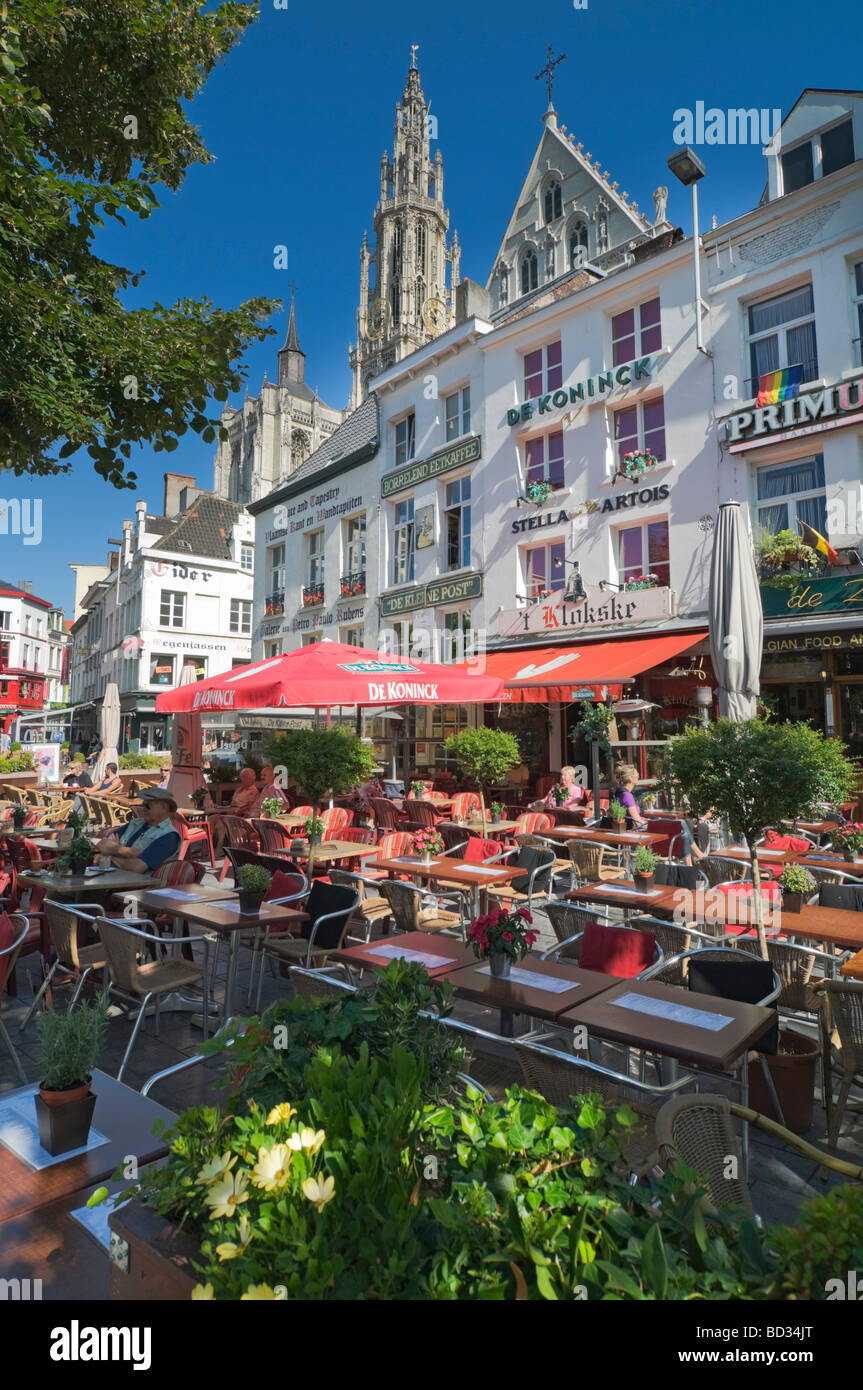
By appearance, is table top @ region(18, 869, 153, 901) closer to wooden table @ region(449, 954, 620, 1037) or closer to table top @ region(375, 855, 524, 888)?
table top @ region(375, 855, 524, 888)

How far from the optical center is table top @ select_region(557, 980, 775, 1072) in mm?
2910

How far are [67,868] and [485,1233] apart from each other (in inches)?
221

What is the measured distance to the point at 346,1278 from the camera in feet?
4.10

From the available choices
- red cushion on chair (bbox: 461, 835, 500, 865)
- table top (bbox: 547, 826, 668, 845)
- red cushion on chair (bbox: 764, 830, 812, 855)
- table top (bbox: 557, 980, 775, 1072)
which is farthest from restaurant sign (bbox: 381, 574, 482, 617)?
table top (bbox: 557, 980, 775, 1072)

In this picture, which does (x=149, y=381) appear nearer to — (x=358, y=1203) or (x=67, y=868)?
(x=67, y=868)

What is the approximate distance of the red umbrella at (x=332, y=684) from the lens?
884 centimetres

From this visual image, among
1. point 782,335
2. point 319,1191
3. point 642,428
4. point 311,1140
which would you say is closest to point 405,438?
point 642,428

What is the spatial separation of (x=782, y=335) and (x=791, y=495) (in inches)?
123

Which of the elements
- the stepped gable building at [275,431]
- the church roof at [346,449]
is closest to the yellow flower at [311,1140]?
the church roof at [346,449]

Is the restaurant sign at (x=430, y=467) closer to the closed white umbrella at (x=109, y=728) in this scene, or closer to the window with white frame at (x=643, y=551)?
the window with white frame at (x=643, y=551)

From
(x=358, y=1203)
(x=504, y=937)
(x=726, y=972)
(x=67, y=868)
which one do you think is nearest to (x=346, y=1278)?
(x=358, y=1203)

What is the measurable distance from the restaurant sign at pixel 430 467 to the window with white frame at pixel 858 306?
8.57m

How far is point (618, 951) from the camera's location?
4.56 meters

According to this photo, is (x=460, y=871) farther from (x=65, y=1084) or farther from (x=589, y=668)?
(x=589, y=668)
